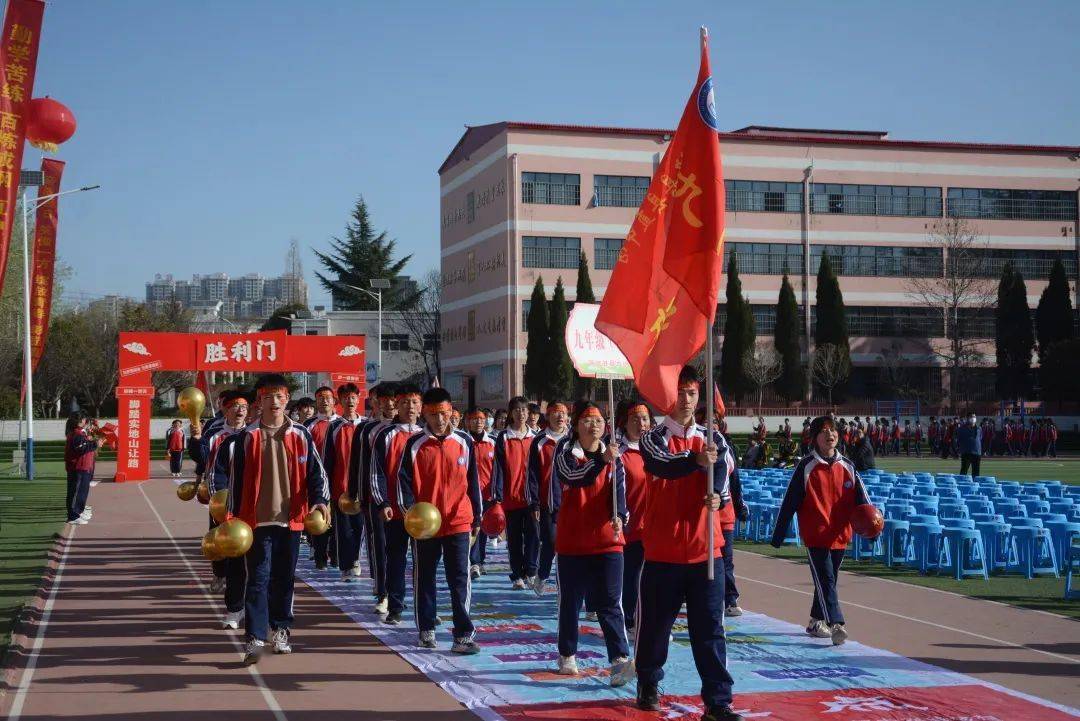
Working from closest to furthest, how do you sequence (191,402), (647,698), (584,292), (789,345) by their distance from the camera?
(647,698) → (191,402) → (584,292) → (789,345)

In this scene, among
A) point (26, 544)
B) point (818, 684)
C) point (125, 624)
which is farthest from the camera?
point (26, 544)

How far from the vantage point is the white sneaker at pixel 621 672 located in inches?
323

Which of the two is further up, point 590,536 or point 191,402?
point 191,402

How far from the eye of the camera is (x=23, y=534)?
1948 centimetres

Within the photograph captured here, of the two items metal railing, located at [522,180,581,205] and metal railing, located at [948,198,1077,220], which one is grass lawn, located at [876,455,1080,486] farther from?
metal railing, located at [522,180,581,205]

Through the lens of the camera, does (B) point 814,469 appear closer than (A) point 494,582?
Yes

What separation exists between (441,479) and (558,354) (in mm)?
46143

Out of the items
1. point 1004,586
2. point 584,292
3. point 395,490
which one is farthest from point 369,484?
point 584,292

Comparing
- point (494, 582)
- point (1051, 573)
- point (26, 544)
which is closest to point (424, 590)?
point (494, 582)

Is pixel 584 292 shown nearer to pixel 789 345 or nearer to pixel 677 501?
pixel 789 345

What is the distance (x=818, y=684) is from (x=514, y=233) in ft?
165

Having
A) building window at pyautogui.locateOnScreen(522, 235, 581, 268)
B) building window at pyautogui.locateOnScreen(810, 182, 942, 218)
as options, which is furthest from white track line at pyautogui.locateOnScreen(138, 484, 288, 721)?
building window at pyautogui.locateOnScreen(810, 182, 942, 218)

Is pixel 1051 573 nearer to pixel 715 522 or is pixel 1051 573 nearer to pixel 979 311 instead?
pixel 715 522

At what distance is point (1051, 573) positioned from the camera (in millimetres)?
14234
